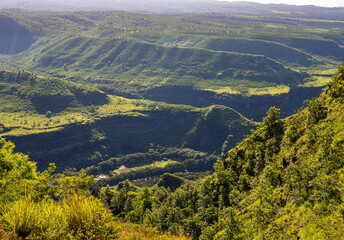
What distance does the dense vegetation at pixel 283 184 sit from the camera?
3150cm

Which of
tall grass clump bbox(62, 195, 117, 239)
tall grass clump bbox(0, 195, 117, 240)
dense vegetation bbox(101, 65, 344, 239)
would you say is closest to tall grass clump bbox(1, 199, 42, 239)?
tall grass clump bbox(0, 195, 117, 240)

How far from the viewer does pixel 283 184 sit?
45531 mm

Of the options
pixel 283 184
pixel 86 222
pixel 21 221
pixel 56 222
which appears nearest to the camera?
pixel 21 221

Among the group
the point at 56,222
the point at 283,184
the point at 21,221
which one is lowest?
the point at 283,184

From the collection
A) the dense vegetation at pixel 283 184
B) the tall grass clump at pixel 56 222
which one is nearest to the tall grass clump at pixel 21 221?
the tall grass clump at pixel 56 222

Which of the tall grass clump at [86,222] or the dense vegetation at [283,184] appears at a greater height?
the tall grass clump at [86,222]

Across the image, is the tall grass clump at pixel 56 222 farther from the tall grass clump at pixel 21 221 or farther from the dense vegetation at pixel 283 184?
the dense vegetation at pixel 283 184

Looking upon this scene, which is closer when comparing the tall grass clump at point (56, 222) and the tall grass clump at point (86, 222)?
the tall grass clump at point (56, 222)

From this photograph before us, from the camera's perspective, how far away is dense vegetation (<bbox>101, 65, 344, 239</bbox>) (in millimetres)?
31500

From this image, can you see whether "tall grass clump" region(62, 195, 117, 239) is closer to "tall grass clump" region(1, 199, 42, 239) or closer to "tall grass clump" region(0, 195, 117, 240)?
"tall grass clump" region(0, 195, 117, 240)

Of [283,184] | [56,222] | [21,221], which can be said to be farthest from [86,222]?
[283,184]

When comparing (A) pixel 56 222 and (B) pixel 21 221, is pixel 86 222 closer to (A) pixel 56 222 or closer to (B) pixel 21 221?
(A) pixel 56 222

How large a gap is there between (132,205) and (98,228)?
264 feet

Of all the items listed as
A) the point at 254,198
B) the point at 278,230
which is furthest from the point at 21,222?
the point at 254,198
